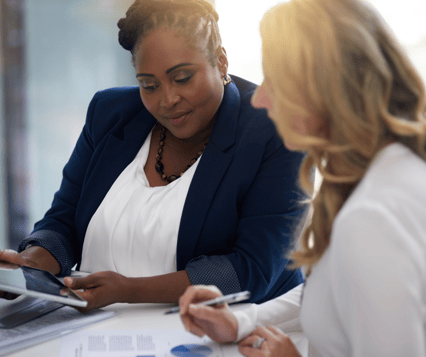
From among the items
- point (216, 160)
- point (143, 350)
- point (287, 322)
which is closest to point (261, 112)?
point (216, 160)

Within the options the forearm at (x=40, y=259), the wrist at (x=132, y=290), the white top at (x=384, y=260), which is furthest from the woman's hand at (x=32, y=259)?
→ the white top at (x=384, y=260)

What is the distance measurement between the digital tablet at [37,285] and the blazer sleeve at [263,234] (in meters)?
0.34

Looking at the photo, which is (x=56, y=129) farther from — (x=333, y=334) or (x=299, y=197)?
(x=333, y=334)

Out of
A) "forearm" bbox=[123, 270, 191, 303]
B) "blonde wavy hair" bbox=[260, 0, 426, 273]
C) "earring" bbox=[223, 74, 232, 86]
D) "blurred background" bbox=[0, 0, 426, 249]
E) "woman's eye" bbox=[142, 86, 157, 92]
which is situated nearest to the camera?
"blonde wavy hair" bbox=[260, 0, 426, 273]

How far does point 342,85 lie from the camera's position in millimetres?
684

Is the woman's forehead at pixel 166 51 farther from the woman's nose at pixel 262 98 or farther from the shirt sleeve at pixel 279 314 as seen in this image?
the shirt sleeve at pixel 279 314

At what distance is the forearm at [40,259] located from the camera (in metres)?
1.31

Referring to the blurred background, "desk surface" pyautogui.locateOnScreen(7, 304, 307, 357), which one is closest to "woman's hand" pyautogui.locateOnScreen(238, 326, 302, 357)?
"desk surface" pyautogui.locateOnScreen(7, 304, 307, 357)

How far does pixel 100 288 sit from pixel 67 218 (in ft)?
1.61

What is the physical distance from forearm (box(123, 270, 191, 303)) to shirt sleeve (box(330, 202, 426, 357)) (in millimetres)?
636

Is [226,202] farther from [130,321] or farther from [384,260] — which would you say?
[384,260]

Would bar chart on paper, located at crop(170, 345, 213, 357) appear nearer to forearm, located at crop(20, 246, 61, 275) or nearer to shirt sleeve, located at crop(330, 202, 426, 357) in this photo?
shirt sleeve, located at crop(330, 202, 426, 357)

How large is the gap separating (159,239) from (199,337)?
0.45m

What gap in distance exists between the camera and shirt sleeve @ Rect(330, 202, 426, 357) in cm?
58
